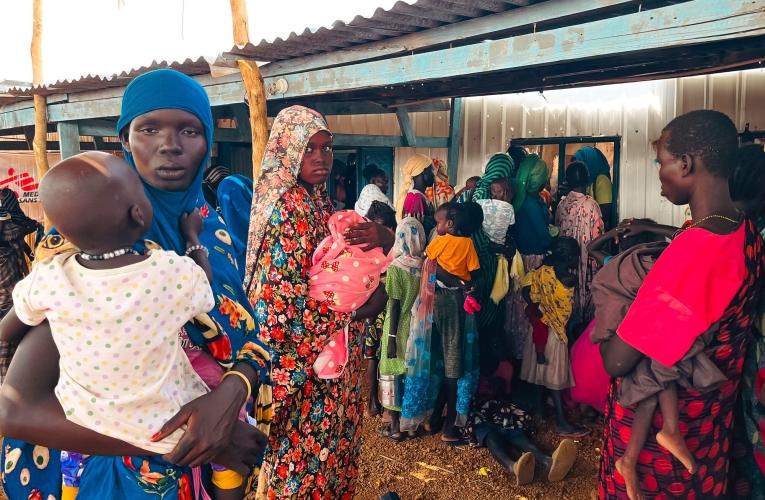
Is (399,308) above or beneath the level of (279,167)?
beneath

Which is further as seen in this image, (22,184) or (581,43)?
(22,184)

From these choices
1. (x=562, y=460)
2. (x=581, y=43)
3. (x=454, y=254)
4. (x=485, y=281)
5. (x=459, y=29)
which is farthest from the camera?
(x=485, y=281)

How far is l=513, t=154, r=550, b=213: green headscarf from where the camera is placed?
16.8 ft

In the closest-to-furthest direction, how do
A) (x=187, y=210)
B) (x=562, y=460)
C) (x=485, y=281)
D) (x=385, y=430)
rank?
1. (x=187, y=210)
2. (x=562, y=460)
3. (x=385, y=430)
4. (x=485, y=281)

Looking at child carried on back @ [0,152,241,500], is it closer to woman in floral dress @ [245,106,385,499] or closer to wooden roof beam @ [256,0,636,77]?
woman in floral dress @ [245,106,385,499]


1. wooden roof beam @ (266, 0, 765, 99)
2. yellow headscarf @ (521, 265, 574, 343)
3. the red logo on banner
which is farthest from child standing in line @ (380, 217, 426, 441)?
the red logo on banner

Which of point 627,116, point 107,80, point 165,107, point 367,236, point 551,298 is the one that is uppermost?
point 107,80

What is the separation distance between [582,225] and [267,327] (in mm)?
3825

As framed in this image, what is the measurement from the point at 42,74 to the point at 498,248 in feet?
29.3

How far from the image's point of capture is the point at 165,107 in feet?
5.09

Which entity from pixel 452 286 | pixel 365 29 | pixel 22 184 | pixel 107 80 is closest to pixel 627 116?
pixel 452 286

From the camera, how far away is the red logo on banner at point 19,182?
10.4m

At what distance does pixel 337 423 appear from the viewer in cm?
257

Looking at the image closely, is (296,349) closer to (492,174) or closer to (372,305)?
(372,305)
